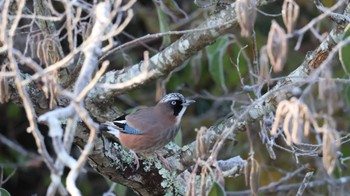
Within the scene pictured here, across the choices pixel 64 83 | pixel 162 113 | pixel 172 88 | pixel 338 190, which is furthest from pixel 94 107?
pixel 338 190

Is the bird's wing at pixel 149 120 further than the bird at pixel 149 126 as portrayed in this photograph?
Yes

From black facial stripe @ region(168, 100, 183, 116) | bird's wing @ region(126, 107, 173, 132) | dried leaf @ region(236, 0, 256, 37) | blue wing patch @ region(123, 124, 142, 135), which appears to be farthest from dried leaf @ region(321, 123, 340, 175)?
black facial stripe @ region(168, 100, 183, 116)

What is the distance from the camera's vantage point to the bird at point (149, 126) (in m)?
5.18

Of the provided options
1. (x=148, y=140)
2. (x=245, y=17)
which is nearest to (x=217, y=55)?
(x=148, y=140)

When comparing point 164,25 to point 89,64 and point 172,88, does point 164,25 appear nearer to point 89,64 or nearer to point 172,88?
point 172,88

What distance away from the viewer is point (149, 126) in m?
5.63

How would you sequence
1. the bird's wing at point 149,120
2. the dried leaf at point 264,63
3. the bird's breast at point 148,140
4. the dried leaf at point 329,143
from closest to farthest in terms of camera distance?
the dried leaf at point 329,143 → the dried leaf at point 264,63 → the bird's breast at point 148,140 → the bird's wing at point 149,120

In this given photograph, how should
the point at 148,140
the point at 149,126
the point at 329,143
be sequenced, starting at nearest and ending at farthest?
1. the point at 329,143
2. the point at 148,140
3. the point at 149,126

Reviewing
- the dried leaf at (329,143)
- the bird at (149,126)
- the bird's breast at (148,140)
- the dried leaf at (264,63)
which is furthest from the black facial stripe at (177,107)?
the dried leaf at (329,143)

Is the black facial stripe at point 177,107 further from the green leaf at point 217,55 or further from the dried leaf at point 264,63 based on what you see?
the dried leaf at point 264,63

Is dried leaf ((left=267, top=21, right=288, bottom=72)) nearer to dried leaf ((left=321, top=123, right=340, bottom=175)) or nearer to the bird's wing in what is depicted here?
dried leaf ((left=321, top=123, right=340, bottom=175))

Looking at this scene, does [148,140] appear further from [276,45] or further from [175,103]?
[276,45]

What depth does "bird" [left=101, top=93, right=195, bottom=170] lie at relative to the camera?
204 inches

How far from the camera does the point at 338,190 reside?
646 centimetres
